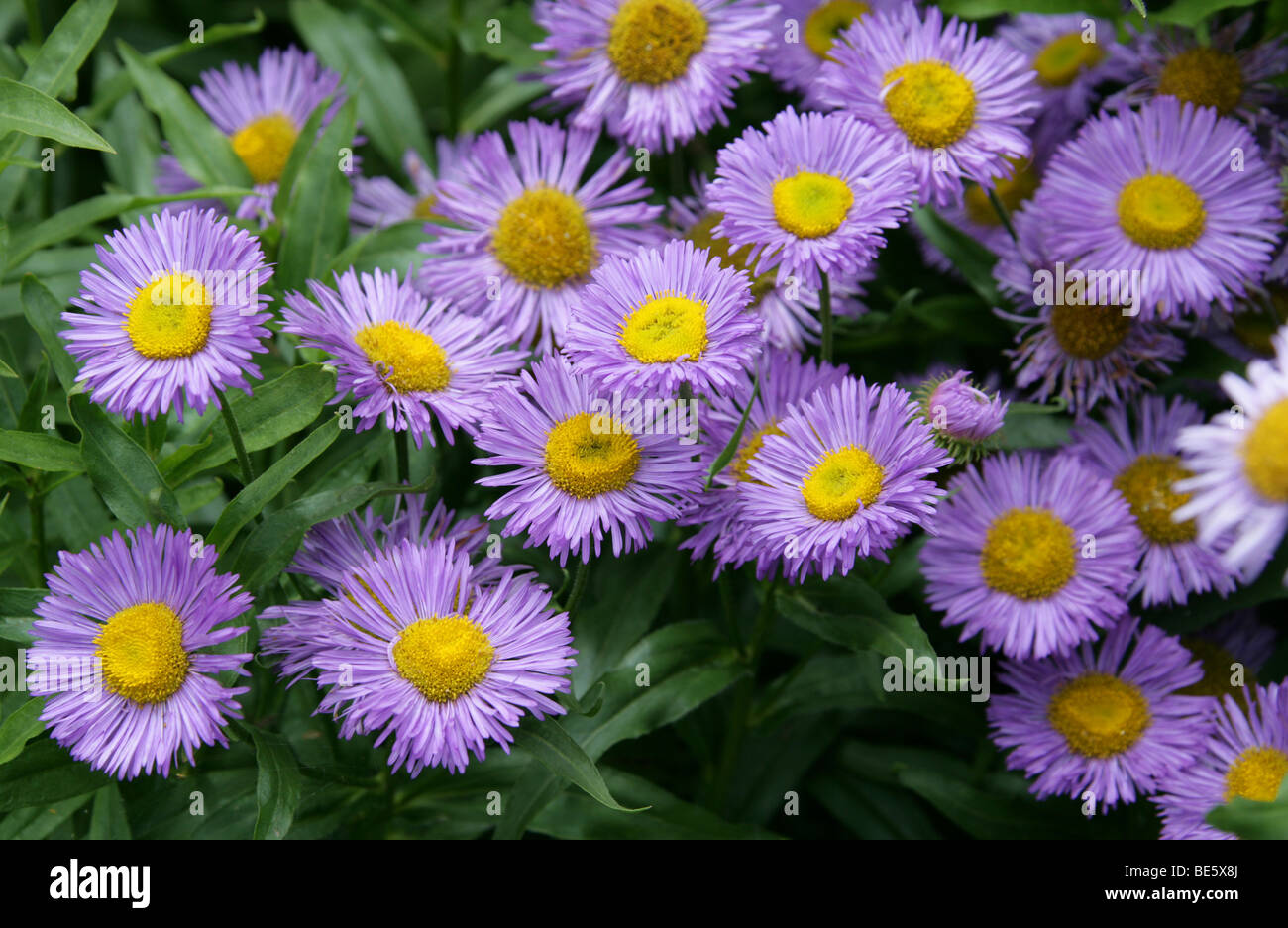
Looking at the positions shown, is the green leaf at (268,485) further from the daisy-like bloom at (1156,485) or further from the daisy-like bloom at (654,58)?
the daisy-like bloom at (1156,485)

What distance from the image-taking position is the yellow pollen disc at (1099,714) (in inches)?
62.7

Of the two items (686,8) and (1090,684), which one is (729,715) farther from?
(686,8)

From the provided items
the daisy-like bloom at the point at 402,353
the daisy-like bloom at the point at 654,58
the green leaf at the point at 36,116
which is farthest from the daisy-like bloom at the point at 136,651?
the daisy-like bloom at the point at 654,58

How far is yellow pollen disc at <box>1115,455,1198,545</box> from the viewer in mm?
1677

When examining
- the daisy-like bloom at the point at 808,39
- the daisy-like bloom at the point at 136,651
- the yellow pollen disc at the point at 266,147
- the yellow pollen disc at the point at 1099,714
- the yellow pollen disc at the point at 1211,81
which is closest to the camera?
the daisy-like bloom at the point at 136,651

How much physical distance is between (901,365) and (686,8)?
2.25 ft

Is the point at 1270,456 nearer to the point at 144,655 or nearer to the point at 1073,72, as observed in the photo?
the point at 144,655

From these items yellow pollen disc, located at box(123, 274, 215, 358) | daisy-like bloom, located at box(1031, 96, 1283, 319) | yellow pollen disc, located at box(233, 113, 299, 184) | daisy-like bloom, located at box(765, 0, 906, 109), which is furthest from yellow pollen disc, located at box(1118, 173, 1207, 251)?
yellow pollen disc, located at box(233, 113, 299, 184)

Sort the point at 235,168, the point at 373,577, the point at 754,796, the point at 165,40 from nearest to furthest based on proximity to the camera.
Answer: the point at 373,577
the point at 754,796
the point at 235,168
the point at 165,40

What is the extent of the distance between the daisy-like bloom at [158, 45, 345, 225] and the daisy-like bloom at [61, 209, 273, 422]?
75 cm

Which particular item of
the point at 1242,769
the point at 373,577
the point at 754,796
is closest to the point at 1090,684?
the point at 1242,769

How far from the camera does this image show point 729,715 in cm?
177

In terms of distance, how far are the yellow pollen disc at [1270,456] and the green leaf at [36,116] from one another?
1277mm

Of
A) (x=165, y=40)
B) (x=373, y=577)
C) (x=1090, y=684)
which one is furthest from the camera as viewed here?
(x=165, y=40)
